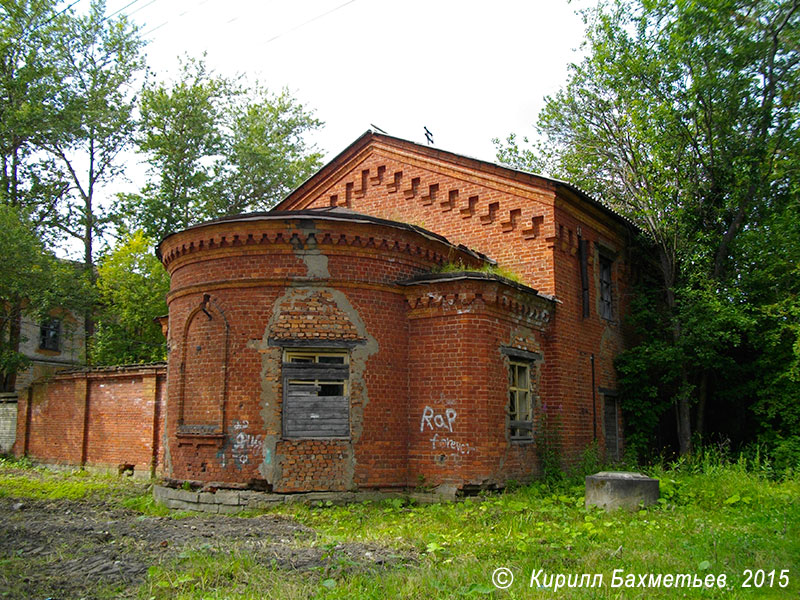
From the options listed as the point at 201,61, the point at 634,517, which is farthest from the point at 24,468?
the point at 201,61

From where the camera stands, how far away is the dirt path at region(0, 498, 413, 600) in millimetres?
6359

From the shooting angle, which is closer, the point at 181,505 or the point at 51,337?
the point at 181,505

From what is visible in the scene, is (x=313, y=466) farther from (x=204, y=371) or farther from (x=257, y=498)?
(x=204, y=371)

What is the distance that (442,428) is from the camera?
37.4 ft

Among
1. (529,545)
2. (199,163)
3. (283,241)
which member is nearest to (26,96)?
(199,163)

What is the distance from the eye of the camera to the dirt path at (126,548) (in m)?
6.36

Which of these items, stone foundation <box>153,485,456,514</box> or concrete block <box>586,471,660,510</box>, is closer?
concrete block <box>586,471,660,510</box>

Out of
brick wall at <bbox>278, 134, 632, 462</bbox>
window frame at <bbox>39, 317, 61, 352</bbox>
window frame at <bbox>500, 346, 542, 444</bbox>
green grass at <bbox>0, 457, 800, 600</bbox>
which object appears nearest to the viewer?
green grass at <bbox>0, 457, 800, 600</bbox>

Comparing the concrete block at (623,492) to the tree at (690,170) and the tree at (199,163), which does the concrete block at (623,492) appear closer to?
the tree at (690,170)

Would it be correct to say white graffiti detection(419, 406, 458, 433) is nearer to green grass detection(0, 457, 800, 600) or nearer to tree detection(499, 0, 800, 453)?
green grass detection(0, 457, 800, 600)

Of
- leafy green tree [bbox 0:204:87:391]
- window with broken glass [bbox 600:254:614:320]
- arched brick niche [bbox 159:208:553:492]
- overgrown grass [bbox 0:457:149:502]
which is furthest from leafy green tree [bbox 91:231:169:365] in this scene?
window with broken glass [bbox 600:254:614:320]

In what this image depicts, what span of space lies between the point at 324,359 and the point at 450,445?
2.62m

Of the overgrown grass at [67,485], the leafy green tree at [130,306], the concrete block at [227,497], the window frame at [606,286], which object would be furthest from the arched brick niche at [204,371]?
the leafy green tree at [130,306]

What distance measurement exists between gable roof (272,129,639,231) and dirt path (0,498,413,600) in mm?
8567
